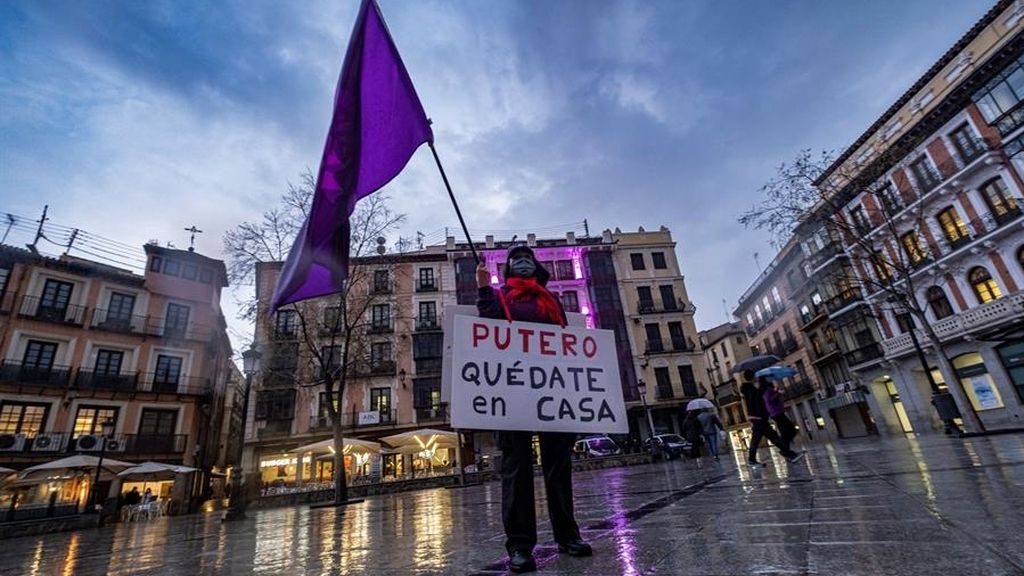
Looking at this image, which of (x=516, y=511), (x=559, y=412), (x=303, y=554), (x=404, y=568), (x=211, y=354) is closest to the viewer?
(x=516, y=511)

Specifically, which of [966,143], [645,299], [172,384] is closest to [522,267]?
[966,143]

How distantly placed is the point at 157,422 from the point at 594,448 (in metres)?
23.9

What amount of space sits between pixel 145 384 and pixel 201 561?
26710 millimetres

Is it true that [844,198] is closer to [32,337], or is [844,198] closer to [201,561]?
[201,561]

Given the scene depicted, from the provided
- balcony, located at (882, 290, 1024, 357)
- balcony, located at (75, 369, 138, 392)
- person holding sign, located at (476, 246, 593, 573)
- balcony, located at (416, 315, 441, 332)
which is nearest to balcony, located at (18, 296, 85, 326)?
balcony, located at (75, 369, 138, 392)

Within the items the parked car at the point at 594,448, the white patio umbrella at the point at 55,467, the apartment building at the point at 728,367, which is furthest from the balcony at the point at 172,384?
the apartment building at the point at 728,367

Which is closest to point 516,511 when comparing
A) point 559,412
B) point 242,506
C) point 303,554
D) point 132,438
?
point 559,412

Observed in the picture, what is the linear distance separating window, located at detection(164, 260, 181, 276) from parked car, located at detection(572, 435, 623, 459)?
26328 millimetres

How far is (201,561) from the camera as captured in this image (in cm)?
405

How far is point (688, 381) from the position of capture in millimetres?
33000

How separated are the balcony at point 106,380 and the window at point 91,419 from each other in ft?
3.52

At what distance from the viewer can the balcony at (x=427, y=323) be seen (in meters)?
32.5

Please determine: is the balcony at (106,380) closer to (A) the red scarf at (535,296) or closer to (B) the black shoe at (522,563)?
(A) the red scarf at (535,296)

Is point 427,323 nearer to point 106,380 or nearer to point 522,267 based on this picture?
point 106,380
